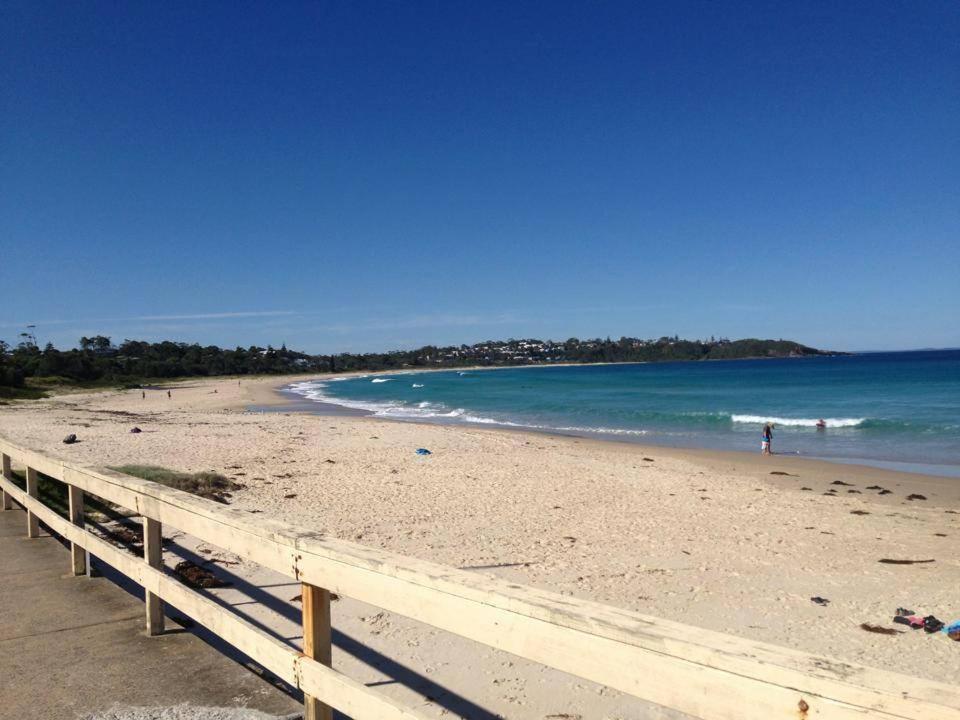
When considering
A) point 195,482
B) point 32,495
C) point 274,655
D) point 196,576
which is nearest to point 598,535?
point 196,576

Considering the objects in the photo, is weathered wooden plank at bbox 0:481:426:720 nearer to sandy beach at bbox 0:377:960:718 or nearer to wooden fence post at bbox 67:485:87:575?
wooden fence post at bbox 67:485:87:575

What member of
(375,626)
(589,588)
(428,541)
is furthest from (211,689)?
(428,541)

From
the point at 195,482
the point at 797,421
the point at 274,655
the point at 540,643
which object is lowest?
the point at 797,421

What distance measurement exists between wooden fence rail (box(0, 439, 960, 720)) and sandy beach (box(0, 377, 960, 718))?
1.87 metres

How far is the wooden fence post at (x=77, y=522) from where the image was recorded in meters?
4.55

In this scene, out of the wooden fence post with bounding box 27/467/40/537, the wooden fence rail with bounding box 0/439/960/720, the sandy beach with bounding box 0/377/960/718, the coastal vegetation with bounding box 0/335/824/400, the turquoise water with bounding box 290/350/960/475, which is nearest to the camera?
the wooden fence rail with bounding box 0/439/960/720

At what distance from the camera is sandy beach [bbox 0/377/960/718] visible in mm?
4703

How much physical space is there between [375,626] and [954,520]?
35.4 ft

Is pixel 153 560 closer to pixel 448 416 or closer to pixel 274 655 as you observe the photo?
pixel 274 655

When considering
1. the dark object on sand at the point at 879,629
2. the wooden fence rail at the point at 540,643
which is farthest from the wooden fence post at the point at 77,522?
the dark object on sand at the point at 879,629

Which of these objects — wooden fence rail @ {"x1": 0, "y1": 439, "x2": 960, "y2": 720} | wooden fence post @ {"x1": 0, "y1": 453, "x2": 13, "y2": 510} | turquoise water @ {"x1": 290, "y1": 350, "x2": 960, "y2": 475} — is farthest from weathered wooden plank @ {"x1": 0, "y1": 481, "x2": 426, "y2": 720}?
turquoise water @ {"x1": 290, "y1": 350, "x2": 960, "y2": 475}

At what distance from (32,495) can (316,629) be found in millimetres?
4600

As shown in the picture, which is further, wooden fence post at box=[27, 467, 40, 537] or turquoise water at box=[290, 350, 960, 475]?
turquoise water at box=[290, 350, 960, 475]

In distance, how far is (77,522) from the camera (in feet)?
15.1
